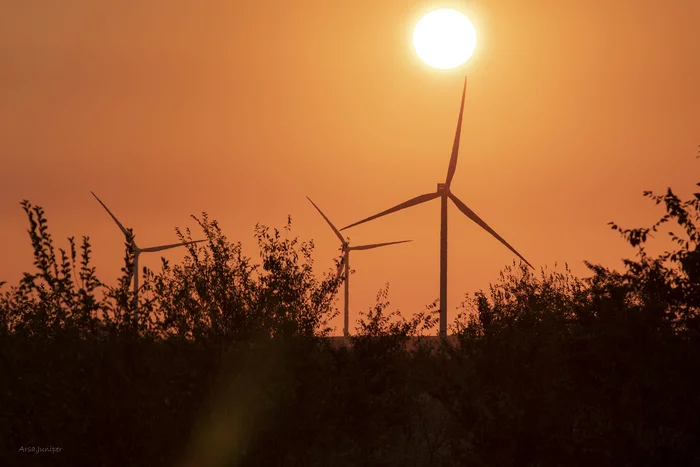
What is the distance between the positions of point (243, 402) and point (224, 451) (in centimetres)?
93

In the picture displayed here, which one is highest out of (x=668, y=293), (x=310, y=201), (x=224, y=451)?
(x=310, y=201)

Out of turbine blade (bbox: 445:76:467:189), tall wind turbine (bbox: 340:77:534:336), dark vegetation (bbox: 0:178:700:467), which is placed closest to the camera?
dark vegetation (bbox: 0:178:700:467)

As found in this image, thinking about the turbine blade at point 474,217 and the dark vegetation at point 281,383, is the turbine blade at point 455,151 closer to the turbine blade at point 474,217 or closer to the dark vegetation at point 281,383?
the turbine blade at point 474,217

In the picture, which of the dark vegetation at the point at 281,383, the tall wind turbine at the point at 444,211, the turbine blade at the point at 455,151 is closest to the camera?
the dark vegetation at the point at 281,383

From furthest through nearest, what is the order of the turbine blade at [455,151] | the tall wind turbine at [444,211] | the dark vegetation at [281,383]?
1. the turbine blade at [455,151]
2. the tall wind turbine at [444,211]
3. the dark vegetation at [281,383]

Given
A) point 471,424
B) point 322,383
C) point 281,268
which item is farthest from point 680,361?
point 281,268

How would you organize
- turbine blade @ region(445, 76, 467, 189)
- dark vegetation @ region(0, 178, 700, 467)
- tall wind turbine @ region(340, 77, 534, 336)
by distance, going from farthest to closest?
turbine blade @ region(445, 76, 467, 189), tall wind turbine @ region(340, 77, 534, 336), dark vegetation @ region(0, 178, 700, 467)

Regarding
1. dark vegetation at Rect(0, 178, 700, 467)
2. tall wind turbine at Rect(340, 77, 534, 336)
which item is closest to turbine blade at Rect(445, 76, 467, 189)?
tall wind turbine at Rect(340, 77, 534, 336)

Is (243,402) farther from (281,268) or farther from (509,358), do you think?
(281,268)

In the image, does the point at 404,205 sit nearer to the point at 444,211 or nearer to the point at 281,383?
the point at 444,211

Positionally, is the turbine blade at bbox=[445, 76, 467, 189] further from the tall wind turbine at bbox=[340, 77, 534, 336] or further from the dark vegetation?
the dark vegetation

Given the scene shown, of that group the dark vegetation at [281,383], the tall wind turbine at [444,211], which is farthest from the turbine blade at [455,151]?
the dark vegetation at [281,383]

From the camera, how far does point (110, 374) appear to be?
17781 millimetres

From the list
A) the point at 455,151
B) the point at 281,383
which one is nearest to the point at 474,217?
the point at 455,151
